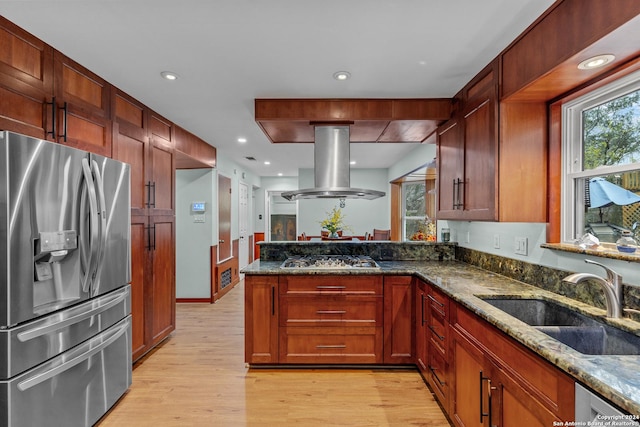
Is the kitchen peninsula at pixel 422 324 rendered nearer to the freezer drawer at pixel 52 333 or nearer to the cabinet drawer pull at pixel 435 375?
the cabinet drawer pull at pixel 435 375

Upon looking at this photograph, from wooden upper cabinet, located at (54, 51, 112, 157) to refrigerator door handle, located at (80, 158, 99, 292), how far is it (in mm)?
402

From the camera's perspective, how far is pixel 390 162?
5.98m

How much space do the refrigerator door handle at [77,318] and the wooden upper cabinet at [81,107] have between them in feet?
3.47

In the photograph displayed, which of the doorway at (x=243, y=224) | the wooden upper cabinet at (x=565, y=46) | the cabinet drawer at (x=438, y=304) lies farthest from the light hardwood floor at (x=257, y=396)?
the doorway at (x=243, y=224)

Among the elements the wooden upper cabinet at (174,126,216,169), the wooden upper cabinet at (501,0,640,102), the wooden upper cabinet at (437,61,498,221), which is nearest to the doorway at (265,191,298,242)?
the wooden upper cabinet at (174,126,216,169)

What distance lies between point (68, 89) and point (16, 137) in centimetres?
80

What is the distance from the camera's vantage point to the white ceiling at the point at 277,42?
1.57 meters

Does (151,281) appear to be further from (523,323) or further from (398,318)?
(523,323)

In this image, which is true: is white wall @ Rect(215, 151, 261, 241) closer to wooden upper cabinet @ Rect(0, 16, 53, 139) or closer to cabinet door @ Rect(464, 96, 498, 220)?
wooden upper cabinet @ Rect(0, 16, 53, 139)

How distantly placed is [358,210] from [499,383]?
19.0 ft

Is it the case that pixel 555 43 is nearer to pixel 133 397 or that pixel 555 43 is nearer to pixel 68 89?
pixel 68 89

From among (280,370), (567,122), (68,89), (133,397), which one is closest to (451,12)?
(567,122)

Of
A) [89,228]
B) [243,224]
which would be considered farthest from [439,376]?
[243,224]

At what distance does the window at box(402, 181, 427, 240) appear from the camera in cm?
553
